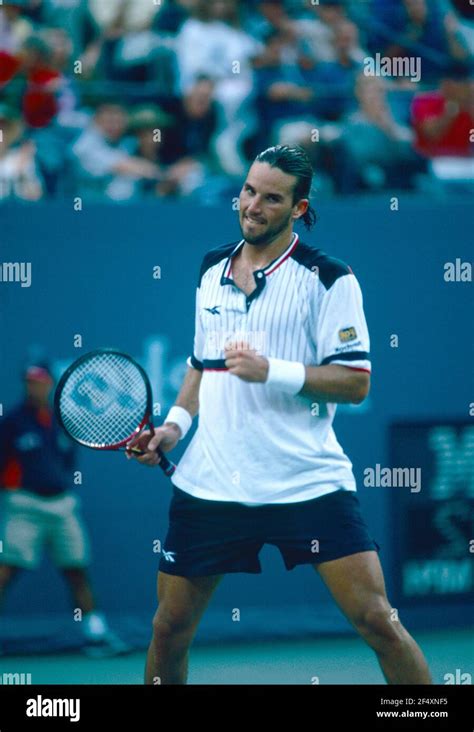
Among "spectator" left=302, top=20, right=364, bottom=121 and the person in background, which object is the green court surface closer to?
the person in background

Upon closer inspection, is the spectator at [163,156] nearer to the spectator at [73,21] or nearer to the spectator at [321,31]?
the spectator at [73,21]

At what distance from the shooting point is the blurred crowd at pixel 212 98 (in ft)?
19.8

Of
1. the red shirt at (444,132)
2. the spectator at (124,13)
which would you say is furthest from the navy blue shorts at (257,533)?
the spectator at (124,13)

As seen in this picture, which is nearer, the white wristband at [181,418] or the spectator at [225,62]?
the white wristband at [181,418]

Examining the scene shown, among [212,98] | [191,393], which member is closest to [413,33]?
[212,98]

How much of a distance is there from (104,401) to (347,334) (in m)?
0.77

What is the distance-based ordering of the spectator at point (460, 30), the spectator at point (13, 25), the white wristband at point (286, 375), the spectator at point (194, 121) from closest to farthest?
1. the white wristband at point (286, 375)
2. the spectator at point (194, 121)
3. the spectator at point (13, 25)
4. the spectator at point (460, 30)

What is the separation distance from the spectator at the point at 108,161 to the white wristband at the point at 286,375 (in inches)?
102

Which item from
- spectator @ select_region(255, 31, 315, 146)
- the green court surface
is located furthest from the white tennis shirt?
spectator @ select_region(255, 31, 315, 146)

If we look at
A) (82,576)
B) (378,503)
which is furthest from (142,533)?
(378,503)

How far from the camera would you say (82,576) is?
222 inches

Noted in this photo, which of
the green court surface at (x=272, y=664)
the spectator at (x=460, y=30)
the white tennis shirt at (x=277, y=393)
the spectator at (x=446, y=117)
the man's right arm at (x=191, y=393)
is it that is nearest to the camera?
the white tennis shirt at (x=277, y=393)

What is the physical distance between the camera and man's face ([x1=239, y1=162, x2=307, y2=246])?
369 centimetres

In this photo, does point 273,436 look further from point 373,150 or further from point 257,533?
point 373,150
